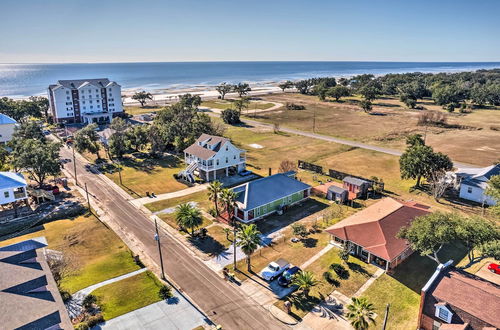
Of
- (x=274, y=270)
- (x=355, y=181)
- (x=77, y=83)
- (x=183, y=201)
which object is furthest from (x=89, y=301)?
(x=77, y=83)

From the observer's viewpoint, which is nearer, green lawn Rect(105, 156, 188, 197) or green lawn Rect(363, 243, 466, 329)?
green lawn Rect(363, 243, 466, 329)

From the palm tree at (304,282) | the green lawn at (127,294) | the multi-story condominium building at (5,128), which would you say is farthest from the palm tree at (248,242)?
the multi-story condominium building at (5,128)

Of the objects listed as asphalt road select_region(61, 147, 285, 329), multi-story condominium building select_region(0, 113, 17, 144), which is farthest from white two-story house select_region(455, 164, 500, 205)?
multi-story condominium building select_region(0, 113, 17, 144)

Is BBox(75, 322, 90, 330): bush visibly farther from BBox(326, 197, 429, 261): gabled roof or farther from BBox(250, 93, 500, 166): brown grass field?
BBox(250, 93, 500, 166): brown grass field

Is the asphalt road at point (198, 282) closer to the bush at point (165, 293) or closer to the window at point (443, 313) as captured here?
the bush at point (165, 293)

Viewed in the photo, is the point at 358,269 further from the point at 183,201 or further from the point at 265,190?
the point at 183,201

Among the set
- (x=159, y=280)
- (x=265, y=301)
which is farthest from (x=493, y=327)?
(x=159, y=280)
